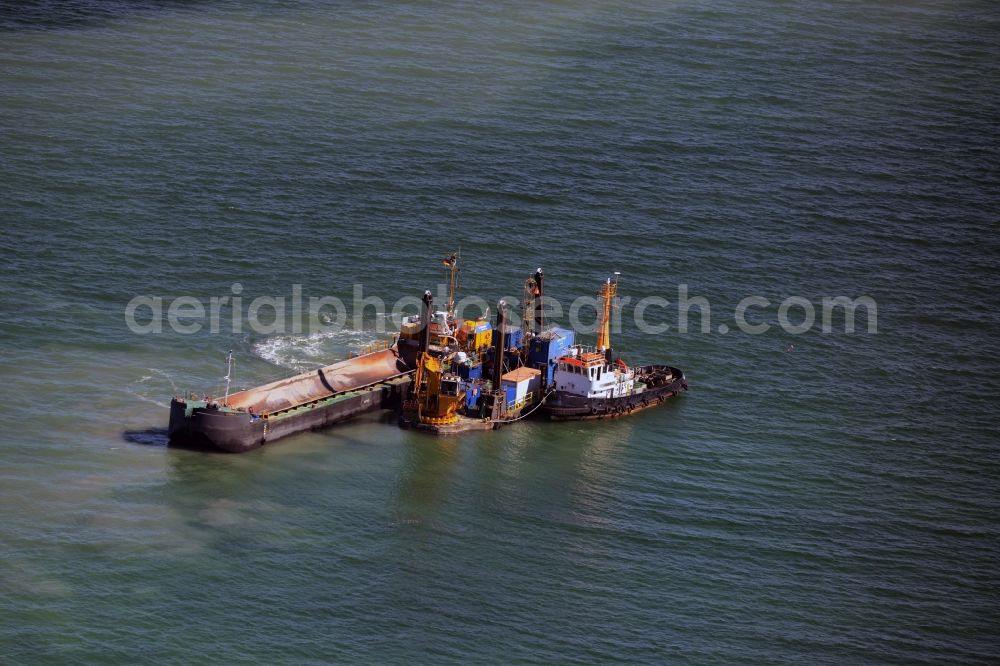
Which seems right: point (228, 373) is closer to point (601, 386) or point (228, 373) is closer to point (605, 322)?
point (601, 386)

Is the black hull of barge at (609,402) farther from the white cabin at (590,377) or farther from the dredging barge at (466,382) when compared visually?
the white cabin at (590,377)

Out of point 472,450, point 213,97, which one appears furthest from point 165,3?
point 472,450

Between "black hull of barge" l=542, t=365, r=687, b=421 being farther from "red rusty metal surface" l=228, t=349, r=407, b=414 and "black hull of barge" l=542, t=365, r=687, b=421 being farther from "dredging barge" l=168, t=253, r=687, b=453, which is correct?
"red rusty metal surface" l=228, t=349, r=407, b=414

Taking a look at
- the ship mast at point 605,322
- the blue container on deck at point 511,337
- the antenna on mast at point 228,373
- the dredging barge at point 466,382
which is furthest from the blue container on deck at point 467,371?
the antenna on mast at point 228,373

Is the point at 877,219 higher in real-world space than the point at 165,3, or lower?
lower

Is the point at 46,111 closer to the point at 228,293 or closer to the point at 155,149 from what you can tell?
the point at 155,149

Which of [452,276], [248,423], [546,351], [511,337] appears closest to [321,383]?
[248,423]

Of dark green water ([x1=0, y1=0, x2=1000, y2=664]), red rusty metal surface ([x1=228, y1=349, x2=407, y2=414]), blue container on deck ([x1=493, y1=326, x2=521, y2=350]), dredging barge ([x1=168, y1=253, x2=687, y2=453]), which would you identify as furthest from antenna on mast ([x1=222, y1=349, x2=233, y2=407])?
blue container on deck ([x1=493, y1=326, x2=521, y2=350])
